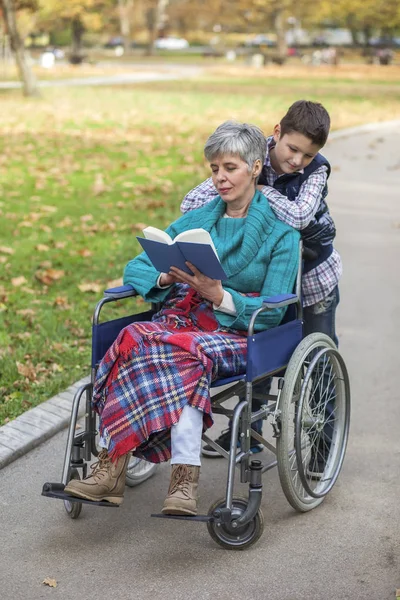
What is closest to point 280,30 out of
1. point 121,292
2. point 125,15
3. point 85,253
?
point 125,15

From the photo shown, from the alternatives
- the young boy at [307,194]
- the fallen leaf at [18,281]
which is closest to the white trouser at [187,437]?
the young boy at [307,194]

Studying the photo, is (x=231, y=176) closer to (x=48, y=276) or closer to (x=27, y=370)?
(x=27, y=370)

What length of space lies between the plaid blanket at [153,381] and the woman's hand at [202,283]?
149 millimetres

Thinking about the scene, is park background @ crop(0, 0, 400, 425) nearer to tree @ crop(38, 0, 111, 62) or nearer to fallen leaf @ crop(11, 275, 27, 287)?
fallen leaf @ crop(11, 275, 27, 287)

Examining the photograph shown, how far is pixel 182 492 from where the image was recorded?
3668 mm

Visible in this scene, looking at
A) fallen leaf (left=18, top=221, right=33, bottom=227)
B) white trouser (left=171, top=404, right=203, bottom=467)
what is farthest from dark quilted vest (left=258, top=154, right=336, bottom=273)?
fallen leaf (left=18, top=221, right=33, bottom=227)

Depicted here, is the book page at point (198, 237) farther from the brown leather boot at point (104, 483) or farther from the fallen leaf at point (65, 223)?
the fallen leaf at point (65, 223)

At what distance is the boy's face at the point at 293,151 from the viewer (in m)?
4.06

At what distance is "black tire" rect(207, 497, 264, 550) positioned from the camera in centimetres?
371

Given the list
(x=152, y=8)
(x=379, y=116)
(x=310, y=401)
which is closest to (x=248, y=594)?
(x=310, y=401)

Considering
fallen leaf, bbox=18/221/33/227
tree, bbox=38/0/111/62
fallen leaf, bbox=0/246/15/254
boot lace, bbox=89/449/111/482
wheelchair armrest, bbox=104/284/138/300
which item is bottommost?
tree, bbox=38/0/111/62

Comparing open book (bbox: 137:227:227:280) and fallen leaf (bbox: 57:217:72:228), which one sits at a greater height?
open book (bbox: 137:227:227:280)

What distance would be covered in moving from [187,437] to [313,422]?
27.5 inches

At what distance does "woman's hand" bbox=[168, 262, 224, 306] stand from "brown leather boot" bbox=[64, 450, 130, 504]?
2.15ft
